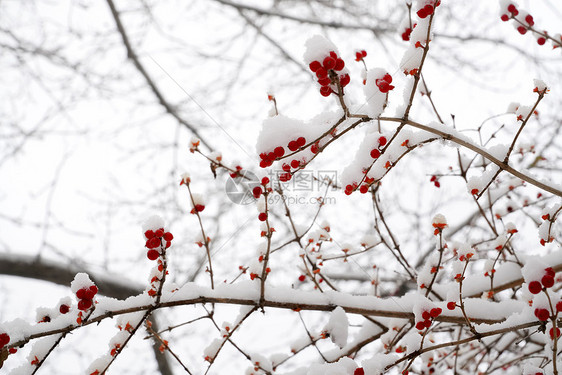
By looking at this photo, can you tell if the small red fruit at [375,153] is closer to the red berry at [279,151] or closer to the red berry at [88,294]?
the red berry at [279,151]

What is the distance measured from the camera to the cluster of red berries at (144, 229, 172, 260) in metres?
1.14

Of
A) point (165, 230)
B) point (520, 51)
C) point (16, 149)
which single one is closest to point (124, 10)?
point (16, 149)

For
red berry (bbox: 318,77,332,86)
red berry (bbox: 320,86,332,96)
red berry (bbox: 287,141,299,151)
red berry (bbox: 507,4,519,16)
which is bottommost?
red berry (bbox: 287,141,299,151)

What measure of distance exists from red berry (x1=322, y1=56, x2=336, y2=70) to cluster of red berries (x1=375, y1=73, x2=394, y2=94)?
0.19 m

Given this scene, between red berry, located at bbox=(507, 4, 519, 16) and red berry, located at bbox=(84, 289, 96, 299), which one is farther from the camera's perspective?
red berry, located at bbox=(507, 4, 519, 16)

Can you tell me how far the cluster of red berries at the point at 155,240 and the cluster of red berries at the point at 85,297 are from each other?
0.65 feet

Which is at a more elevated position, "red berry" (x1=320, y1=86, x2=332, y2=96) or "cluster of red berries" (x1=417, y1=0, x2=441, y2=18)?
"cluster of red berries" (x1=417, y1=0, x2=441, y2=18)

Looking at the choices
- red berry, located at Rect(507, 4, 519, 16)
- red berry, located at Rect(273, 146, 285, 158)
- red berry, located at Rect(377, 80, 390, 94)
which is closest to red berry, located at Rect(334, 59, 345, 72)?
red berry, located at Rect(377, 80, 390, 94)

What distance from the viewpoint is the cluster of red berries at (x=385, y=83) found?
1066mm

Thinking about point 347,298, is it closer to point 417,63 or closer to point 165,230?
point 165,230

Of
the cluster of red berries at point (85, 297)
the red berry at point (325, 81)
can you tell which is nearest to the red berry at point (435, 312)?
the red berry at point (325, 81)

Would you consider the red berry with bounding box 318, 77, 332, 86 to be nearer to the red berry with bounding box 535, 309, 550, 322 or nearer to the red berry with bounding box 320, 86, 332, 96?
the red berry with bounding box 320, 86, 332, 96

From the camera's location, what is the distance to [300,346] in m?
1.89

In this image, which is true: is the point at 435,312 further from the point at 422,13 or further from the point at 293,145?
the point at 422,13
